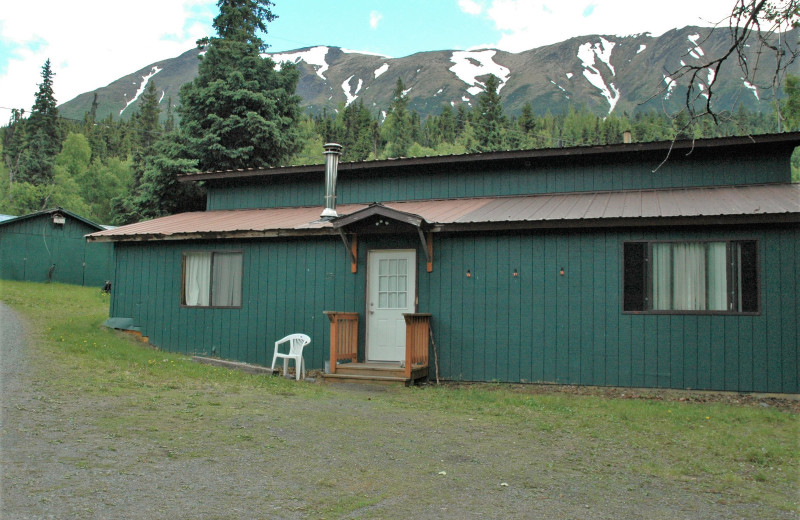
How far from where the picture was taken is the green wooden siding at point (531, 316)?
355 inches

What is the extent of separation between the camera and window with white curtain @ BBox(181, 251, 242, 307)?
12188 millimetres

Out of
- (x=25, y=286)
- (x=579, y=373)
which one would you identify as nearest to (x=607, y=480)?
(x=579, y=373)

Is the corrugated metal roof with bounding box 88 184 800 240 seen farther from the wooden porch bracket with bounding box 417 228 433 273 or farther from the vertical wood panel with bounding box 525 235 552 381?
the vertical wood panel with bounding box 525 235 552 381

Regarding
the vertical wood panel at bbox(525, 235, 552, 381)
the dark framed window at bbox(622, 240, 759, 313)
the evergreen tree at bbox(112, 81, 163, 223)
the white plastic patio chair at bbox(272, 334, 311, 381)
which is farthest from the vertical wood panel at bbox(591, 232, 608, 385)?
the evergreen tree at bbox(112, 81, 163, 223)

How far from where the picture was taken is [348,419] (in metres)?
7.14

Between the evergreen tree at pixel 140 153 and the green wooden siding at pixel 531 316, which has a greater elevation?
the evergreen tree at pixel 140 153

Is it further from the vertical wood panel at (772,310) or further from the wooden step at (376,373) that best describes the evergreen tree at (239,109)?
A: the vertical wood panel at (772,310)

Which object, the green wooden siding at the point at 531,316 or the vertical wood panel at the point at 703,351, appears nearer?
the green wooden siding at the point at 531,316

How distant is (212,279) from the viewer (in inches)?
486

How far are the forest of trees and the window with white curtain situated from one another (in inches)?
293

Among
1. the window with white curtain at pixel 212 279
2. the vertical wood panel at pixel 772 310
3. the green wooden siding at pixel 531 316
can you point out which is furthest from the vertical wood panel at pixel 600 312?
the window with white curtain at pixel 212 279

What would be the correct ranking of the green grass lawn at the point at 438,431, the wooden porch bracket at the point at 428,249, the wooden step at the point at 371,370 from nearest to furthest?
the green grass lawn at the point at 438,431 < the wooden step at the point at 371,370 < the wooden porch bracket at the point at 428,249

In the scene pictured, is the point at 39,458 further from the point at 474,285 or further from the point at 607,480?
the point at 474,285

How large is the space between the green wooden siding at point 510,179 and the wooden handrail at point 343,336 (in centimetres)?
301
